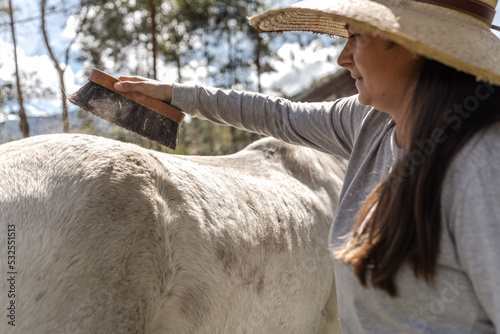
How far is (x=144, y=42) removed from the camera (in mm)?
22312

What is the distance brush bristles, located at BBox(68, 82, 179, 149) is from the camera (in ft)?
6.18

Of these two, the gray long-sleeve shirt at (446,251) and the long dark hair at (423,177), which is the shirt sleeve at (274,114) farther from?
the long dark hair at (423,177)

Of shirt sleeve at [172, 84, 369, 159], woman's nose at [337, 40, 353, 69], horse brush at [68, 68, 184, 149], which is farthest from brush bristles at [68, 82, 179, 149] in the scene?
woman's nose at [337, 40, 353, 69]

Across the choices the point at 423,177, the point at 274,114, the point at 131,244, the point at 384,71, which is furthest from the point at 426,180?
the point at 274,114

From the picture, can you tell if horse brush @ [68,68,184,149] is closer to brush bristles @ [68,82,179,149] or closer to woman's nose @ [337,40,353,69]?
brush bristles @ [68,82,179,149]

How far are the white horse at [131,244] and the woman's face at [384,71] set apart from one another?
2.64ft

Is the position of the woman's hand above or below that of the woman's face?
below

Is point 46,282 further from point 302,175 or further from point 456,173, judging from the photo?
point 302,175

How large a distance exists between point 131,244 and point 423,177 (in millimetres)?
921

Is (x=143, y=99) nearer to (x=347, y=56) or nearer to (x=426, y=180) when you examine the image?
(x=347, y=56)

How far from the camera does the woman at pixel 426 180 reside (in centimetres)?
108

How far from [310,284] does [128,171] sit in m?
1.36

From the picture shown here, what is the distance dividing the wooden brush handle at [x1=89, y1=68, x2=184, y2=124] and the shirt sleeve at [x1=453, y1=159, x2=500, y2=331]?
4.23 feet

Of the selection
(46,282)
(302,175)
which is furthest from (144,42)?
(46,282)
